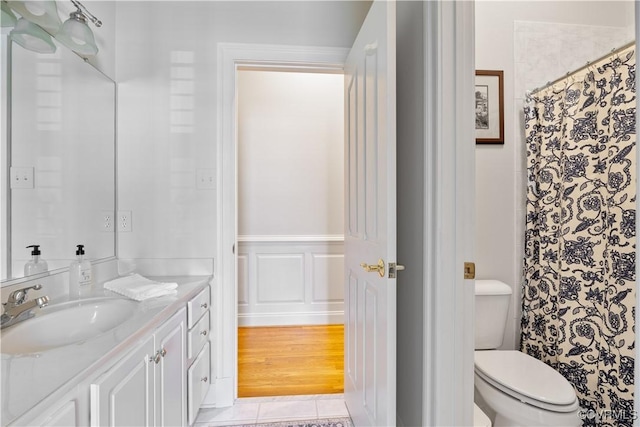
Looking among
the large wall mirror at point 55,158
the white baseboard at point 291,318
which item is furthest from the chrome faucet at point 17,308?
the white baseboard at point 291,318

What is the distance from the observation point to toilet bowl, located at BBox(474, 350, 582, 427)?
124 centimetres

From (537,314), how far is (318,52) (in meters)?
2.07

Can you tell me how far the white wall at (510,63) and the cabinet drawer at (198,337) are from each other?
1.67 metres

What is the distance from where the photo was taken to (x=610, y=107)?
4.73ft

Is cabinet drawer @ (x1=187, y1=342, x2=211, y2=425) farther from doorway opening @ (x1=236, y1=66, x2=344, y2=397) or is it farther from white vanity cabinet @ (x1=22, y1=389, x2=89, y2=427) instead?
doorway opening @ (x1=236, y1=66, x2=344, y2=397)

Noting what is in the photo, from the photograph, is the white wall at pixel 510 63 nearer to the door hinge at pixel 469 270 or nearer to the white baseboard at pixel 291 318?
the door hinge at pixel 469 270

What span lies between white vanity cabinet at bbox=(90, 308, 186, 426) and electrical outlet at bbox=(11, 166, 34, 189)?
78 cm

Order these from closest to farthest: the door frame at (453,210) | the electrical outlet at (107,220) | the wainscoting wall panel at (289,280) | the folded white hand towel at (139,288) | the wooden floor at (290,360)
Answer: the door frame at (453,210) < the folded white hand towel at (139,288) < the electrical outlet at (107,220) < the wooden floor at (290,360) < the wainscoting wall panel at (289,280)

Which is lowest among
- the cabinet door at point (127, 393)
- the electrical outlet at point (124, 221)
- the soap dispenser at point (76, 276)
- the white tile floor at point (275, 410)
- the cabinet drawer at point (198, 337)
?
the white tile floor at point (275, 410)

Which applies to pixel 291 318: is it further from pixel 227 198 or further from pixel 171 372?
pixel 171 372

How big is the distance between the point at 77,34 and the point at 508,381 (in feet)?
8.25

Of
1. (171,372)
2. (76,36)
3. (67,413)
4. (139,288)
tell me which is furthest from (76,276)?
(76,36)

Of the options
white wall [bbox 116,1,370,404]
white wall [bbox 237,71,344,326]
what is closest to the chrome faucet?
white wall [bbox 116,1,370,404]

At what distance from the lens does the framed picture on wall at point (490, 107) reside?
1.87 metres
